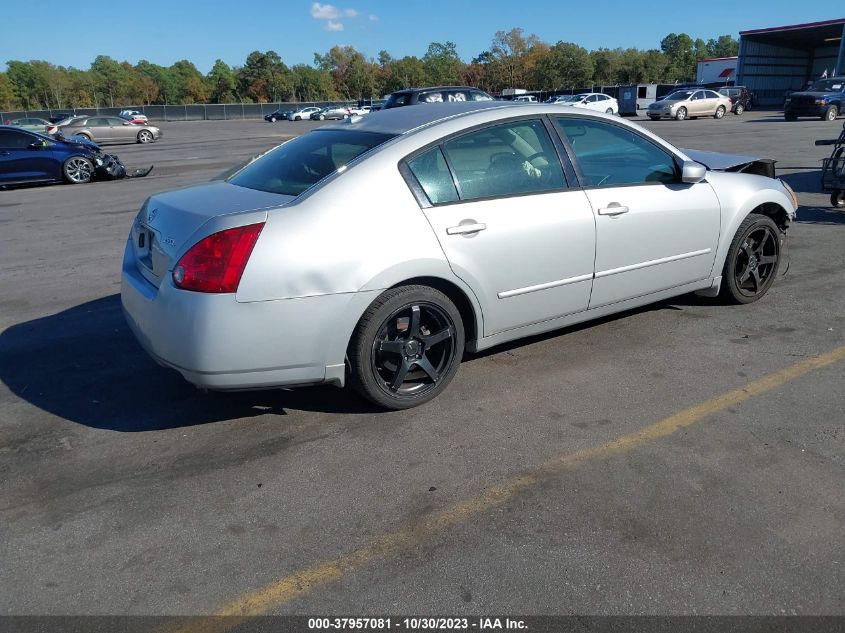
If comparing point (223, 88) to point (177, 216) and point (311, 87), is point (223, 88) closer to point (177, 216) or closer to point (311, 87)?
point (311, 87)

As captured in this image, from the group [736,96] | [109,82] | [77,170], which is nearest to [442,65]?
[109,82]

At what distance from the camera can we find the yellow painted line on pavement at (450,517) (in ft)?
8.28

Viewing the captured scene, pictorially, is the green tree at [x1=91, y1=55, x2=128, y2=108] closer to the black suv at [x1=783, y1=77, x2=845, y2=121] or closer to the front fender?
the black suv at [x1=783, y1=77, x2=845, y2=121]

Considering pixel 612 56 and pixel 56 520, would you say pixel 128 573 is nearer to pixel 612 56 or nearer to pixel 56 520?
pixel 56 520

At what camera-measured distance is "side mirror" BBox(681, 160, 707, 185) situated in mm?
4738

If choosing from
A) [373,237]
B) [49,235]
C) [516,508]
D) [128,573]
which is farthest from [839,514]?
[49,235]

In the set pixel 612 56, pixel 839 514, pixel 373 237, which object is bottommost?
pixel 839 514

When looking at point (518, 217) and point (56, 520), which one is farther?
point (518, 217)

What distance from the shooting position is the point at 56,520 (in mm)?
3035

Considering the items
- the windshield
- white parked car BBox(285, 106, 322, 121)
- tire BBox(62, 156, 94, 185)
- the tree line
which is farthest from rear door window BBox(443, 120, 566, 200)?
the tree line

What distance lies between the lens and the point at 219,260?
132 inches

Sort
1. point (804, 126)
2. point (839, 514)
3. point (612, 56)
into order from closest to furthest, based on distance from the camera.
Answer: point (839, 514) → point (804, 126) → point (612, 56)

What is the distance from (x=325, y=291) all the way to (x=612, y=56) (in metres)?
106

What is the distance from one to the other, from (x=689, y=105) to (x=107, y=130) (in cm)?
3043
